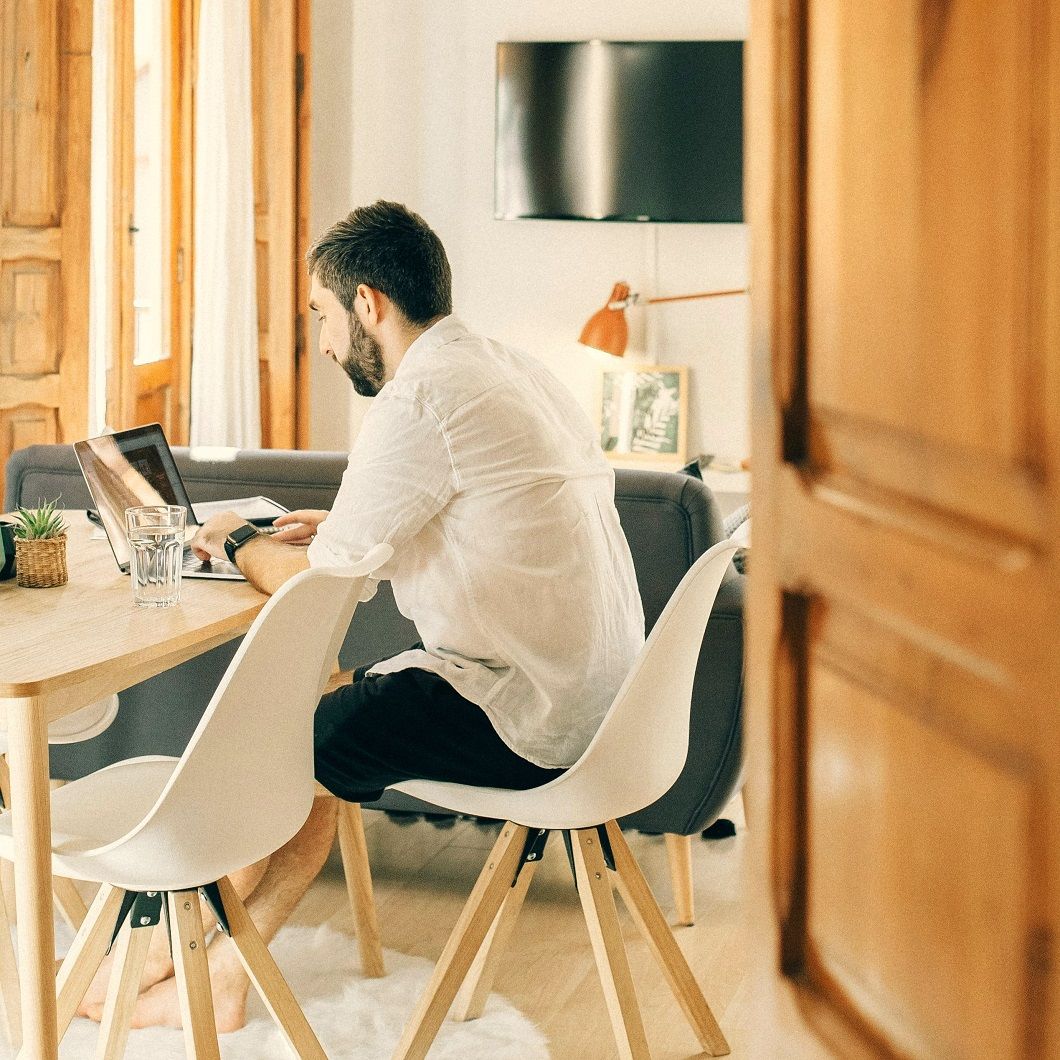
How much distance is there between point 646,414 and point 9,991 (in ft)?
13.7

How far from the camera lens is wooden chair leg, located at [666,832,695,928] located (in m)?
2.55

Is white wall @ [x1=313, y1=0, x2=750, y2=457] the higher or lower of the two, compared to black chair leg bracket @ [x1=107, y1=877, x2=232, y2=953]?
higher

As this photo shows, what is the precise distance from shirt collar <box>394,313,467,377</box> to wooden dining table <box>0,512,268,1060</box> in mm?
419

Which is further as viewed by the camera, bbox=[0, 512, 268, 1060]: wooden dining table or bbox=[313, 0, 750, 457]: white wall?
bbox=[313, 0, 750, 457]: white wall

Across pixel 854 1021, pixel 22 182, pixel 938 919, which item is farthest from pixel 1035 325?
pixel 22 182

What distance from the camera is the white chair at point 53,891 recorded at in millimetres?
2039

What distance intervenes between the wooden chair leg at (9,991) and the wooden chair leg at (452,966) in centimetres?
57

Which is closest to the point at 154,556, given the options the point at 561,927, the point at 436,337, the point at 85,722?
the point at 436,337

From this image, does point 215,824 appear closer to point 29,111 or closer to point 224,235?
point 29,111

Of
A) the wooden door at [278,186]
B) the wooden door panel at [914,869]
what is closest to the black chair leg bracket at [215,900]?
the wooden door panel at [914,869]

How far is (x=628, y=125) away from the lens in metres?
5.70

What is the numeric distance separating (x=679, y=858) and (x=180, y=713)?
3.27ft

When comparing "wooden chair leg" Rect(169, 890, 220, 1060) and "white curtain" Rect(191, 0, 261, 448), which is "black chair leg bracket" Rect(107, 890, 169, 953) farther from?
"white curtain" Rect(191, 0, 261, 448)

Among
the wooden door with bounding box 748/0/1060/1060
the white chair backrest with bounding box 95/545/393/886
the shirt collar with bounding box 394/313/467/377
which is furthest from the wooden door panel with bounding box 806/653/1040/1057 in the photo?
the shirt collar with bounding box 394/313/467/377
